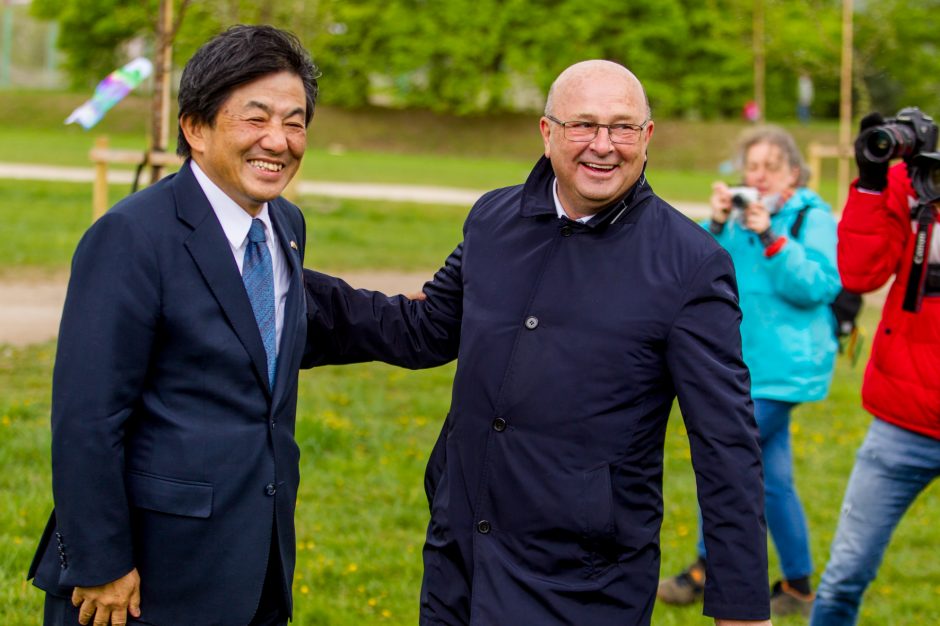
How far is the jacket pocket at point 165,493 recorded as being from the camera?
2.62 meters

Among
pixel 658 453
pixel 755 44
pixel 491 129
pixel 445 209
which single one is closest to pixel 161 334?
pixel 658 453

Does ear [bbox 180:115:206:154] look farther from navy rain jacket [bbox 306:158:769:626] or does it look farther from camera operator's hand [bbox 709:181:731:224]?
camera operator's hand [bbox 709:181:731:224]

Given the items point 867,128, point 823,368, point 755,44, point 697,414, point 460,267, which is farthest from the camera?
point 755,44

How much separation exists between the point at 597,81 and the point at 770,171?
7.76ft

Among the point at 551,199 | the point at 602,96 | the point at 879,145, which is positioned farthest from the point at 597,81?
the point at 879,145

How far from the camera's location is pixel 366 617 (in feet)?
15.3

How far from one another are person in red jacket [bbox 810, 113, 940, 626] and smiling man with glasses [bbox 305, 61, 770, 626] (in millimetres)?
1257

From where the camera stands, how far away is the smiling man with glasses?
9.18ft

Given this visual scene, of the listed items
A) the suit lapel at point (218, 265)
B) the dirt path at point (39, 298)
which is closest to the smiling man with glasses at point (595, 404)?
the suit lapel at point (218, 265)

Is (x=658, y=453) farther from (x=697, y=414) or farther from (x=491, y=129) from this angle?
(x=491, y=129)

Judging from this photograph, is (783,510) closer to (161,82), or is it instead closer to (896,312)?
(896,312)

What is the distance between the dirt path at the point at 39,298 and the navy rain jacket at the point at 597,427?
6.98m

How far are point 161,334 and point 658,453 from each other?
1.18 metres

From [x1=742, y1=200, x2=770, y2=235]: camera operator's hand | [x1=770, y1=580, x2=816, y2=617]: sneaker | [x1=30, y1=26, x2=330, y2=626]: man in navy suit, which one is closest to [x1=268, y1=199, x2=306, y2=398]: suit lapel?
[x1=30, y1=26, x2=330, y2=626]: man in navy suit
